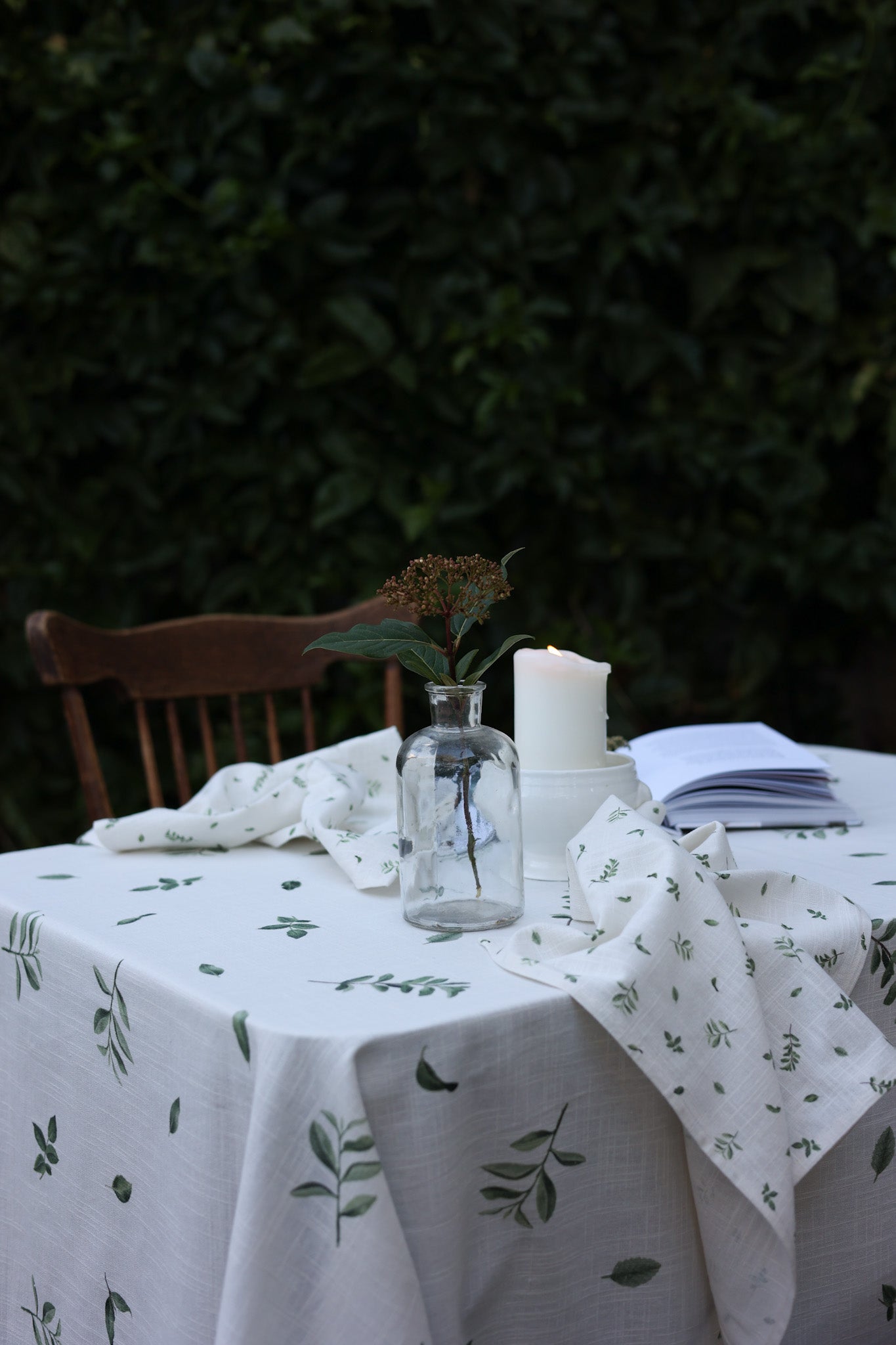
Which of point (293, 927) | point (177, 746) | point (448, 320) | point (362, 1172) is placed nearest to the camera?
point (362, 1172)

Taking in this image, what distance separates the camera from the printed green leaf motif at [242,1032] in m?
0.58

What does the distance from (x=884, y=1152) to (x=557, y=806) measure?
0.29 meters

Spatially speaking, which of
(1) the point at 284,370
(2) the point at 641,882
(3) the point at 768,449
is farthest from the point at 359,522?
(2) the point at 641,882

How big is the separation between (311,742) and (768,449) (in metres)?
1.18

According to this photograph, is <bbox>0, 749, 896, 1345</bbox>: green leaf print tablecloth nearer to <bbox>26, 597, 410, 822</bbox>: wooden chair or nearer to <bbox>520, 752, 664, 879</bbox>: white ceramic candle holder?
<bbox>520, 752, 664, 879</bbox>: white ceramic candle holder

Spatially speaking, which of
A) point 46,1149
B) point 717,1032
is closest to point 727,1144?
point 717,1032

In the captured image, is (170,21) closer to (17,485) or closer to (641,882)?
(17,485)

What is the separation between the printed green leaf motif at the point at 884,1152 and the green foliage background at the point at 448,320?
4.90 ft

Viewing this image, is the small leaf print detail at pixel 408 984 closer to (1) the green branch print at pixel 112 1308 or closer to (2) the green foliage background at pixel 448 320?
(1) the green branch print at pixel 112 1308

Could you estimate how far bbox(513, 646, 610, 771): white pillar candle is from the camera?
839 millimetres

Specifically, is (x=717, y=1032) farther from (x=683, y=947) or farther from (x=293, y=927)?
(x=293, y=927)

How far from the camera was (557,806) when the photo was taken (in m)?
0.85

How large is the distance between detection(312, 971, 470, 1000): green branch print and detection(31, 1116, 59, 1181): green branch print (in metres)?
0.22

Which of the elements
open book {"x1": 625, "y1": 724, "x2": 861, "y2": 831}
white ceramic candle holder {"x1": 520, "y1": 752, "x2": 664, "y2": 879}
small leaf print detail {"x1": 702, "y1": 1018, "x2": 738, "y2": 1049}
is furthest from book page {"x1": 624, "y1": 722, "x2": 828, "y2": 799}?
small leaf print detail {"x1": 702, "y1": 1018, "x2": 738, "y2": 1049}
